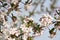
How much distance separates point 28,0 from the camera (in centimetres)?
133

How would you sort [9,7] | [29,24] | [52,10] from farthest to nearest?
[52,10] < [9,7] < [29,24]

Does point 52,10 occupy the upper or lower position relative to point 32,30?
upper

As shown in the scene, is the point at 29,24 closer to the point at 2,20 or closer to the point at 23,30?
the point at 23,30

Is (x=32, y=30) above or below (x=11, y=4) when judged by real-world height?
below

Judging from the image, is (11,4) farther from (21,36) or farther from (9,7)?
(21,36)

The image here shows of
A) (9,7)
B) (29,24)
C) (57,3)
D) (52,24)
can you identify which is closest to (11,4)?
(9,7)

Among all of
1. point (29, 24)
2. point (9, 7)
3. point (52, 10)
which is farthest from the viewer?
point (52, 10)

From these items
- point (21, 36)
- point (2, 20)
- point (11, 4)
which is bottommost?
point (21, 36)

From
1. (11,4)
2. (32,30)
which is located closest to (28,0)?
(11,4)

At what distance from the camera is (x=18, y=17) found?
1.36 metres

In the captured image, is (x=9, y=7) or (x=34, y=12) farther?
(x=34, y=12)

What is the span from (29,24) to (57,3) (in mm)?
428

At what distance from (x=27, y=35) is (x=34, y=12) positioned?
0.32 metres

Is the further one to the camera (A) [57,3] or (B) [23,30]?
(A) [57,3]
